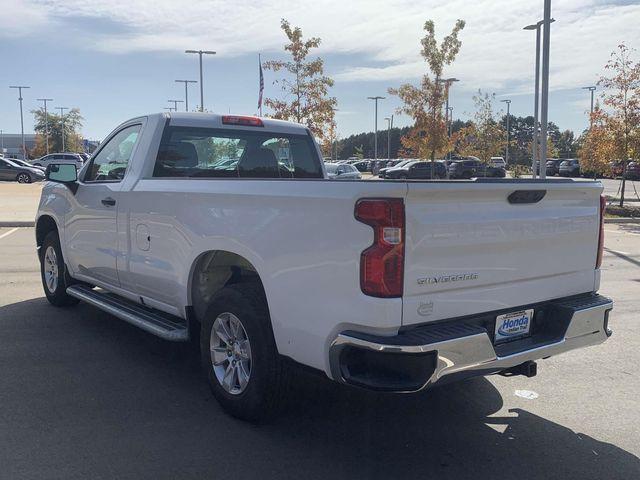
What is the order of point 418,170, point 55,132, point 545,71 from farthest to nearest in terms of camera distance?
1. point 55,132
2. point 418,170
3. point 545,71

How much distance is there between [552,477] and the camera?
335cm

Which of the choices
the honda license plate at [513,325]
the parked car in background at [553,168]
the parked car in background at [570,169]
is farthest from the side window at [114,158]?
the parked car in background at [553,168]

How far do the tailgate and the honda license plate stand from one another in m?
0.07

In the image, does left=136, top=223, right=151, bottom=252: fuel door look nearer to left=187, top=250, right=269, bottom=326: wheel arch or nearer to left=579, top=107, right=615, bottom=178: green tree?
left=187, top=250, right=269, bottom=326: wheel arch

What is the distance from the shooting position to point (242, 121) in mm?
5754

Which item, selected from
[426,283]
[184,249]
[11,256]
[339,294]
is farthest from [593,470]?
[11,256]

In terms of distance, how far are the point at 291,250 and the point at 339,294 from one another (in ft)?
1.38

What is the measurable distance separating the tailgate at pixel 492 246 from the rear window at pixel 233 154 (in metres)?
2.69

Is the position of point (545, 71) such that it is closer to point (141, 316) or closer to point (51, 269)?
point (51, 269)

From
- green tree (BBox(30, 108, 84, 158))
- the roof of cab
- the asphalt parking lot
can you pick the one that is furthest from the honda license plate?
green tree (BBox(30, 108, 84, 158))

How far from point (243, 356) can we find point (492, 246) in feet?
5.47

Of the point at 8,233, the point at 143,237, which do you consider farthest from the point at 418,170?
the point at 143,237

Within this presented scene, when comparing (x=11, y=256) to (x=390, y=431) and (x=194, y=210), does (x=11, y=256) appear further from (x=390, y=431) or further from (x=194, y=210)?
(x=390, y=431)

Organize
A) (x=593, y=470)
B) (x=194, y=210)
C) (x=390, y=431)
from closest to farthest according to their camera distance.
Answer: (x=593, y=470)
(x=390, y=431)
(x=194, y=210)
